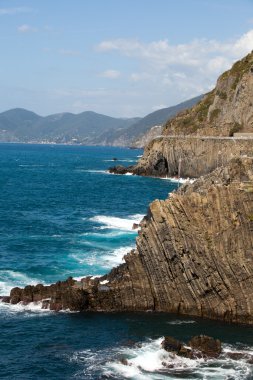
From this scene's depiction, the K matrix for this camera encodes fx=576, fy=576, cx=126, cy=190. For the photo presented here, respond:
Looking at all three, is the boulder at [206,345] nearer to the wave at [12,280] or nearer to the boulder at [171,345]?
the boulder at [171,345]

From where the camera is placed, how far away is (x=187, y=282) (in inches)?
1708

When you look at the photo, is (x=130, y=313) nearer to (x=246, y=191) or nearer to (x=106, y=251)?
(x=246, y=191)

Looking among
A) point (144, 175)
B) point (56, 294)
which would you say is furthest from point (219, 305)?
point (144, 175)

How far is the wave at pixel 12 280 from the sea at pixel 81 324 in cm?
9

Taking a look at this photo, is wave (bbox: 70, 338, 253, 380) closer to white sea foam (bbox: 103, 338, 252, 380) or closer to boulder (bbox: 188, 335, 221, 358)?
white sea foam (bbox: 103, 338, 252, 380)

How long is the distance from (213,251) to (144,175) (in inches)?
4599

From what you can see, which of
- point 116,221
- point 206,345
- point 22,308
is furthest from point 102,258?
point 206,345

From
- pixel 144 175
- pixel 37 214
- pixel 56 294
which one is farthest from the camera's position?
pixel 144 175

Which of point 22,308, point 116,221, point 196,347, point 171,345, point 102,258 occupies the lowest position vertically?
point 22,308

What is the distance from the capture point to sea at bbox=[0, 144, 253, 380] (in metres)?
33.7

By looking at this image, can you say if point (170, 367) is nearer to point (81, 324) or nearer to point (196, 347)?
point (196, 347)

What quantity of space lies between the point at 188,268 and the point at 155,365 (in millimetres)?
10714

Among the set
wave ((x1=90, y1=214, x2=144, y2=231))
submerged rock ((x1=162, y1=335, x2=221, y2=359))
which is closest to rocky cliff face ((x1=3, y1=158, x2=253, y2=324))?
submerged rock ((x1=162, y1=335, x2=221, y2=359))

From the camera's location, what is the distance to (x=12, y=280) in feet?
166
